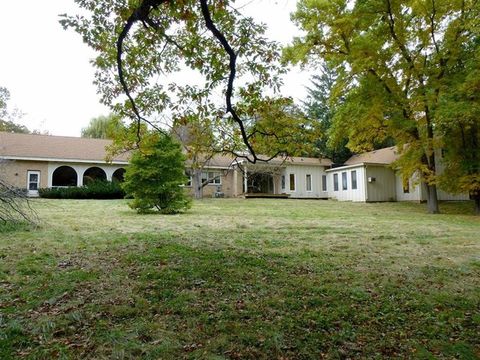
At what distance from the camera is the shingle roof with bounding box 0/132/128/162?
21.8 metres

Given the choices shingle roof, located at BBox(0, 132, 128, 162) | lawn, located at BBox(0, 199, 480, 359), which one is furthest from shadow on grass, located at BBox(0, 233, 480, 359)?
shingle roof, located at BBox(0, 132, 128, 162)

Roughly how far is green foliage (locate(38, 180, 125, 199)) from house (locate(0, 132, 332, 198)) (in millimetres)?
1540

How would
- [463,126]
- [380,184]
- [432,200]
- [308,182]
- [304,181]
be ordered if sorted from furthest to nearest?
1. [308,182]
2. [304,181]
3. [380,184]
4. [432,200]
5. [463,126]

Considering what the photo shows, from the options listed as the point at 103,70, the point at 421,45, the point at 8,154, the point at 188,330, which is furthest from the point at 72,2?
the point at 8,154

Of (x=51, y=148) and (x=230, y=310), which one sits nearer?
(x=230, y=310)

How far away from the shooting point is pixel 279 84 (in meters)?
6.14

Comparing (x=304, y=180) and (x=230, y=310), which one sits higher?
(x=304, y=180)

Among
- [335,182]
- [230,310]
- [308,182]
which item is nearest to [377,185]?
[335,182]

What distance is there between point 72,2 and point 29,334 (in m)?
5.00

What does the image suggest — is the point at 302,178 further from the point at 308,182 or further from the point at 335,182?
the point at 335,182

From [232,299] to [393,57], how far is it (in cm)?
1474

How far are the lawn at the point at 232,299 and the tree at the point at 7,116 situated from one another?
1467 inches

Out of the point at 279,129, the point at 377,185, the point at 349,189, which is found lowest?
the point at 349,189

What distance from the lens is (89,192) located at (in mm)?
21078
